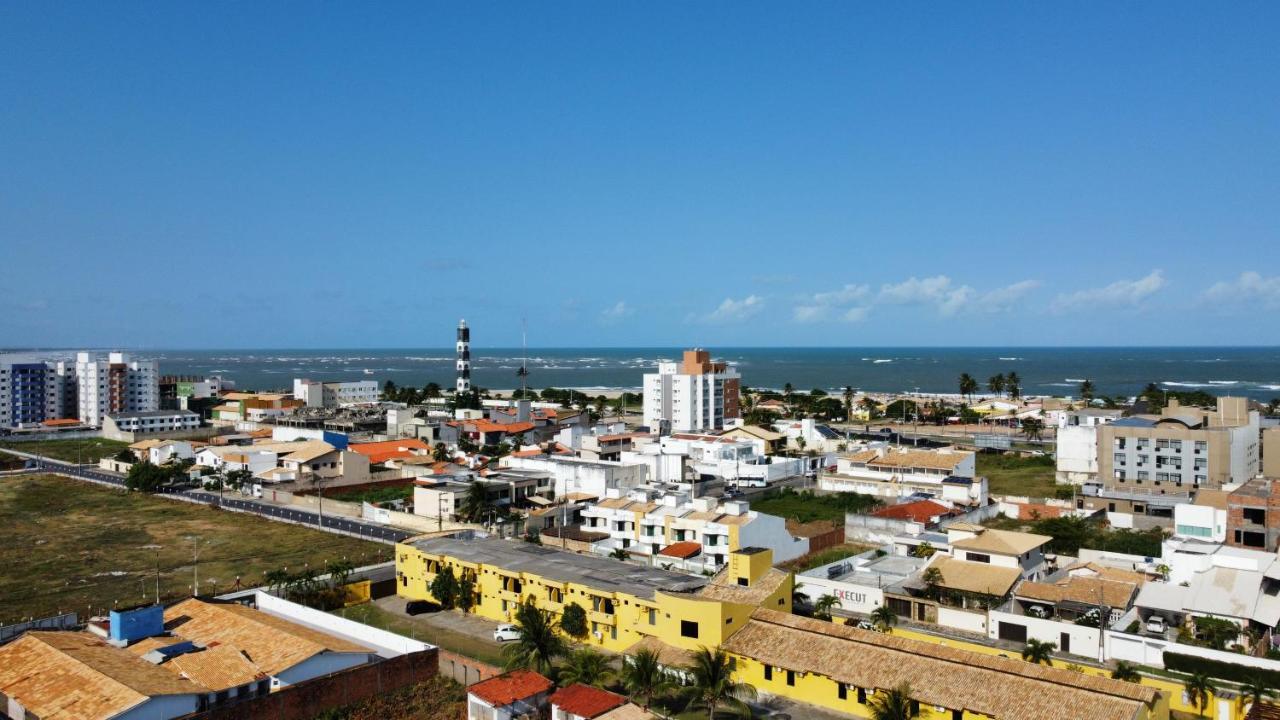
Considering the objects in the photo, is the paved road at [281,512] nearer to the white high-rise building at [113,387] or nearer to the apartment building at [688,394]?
the white high-rise building at [113,387]

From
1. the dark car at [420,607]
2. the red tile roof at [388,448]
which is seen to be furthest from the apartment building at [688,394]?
the dark car at [420,607]

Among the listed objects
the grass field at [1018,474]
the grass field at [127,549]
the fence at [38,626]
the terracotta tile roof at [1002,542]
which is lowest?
the grass field at [127,549]

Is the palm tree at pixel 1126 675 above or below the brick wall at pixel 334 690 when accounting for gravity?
above

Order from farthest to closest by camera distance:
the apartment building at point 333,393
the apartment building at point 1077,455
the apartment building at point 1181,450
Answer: the apartment building at point 333,393 → the apartment building at point 1077,455 → the apartment building at point 1181,450

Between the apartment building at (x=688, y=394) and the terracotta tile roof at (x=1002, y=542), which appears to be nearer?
the terracotta tile roof at (x=1002, y=542)

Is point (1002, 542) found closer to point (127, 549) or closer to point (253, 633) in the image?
point (253, 633)

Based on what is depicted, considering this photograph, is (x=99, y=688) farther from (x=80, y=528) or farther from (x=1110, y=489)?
(x=1110, y=489)
